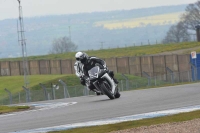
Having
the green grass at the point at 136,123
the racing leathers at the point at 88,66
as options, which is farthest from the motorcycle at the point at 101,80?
the green grass at the point at 136,123

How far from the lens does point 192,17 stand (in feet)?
463

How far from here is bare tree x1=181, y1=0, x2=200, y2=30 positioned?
458ft

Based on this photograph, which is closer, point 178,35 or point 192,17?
point 178,35

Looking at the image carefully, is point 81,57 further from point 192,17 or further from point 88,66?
point 192,17

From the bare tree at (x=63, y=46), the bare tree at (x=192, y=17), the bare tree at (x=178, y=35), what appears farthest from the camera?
the bare tree at (x=63, y=46)

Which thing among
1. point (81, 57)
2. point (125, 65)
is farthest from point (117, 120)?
point (125, 65)

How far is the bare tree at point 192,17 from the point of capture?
13962 centimetres

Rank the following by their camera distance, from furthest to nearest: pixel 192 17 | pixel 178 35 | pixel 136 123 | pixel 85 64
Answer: pixel 192 17 → pixel 178 35 → pixel 85 64 → pixel 136 123

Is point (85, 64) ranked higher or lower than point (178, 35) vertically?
lower

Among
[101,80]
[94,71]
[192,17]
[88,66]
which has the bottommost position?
[101,80]

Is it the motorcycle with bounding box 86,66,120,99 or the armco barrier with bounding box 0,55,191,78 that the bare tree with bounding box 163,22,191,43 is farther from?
the motorcycle with bounding box 86,66,120,99

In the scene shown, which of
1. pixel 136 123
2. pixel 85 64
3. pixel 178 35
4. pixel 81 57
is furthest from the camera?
pixel 178 35

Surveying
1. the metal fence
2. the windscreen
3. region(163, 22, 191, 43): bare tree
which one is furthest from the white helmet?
region(163, 22, 191, 43): bare tree

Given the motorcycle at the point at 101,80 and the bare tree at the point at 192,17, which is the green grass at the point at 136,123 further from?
the bare tree at the point at 192,17
